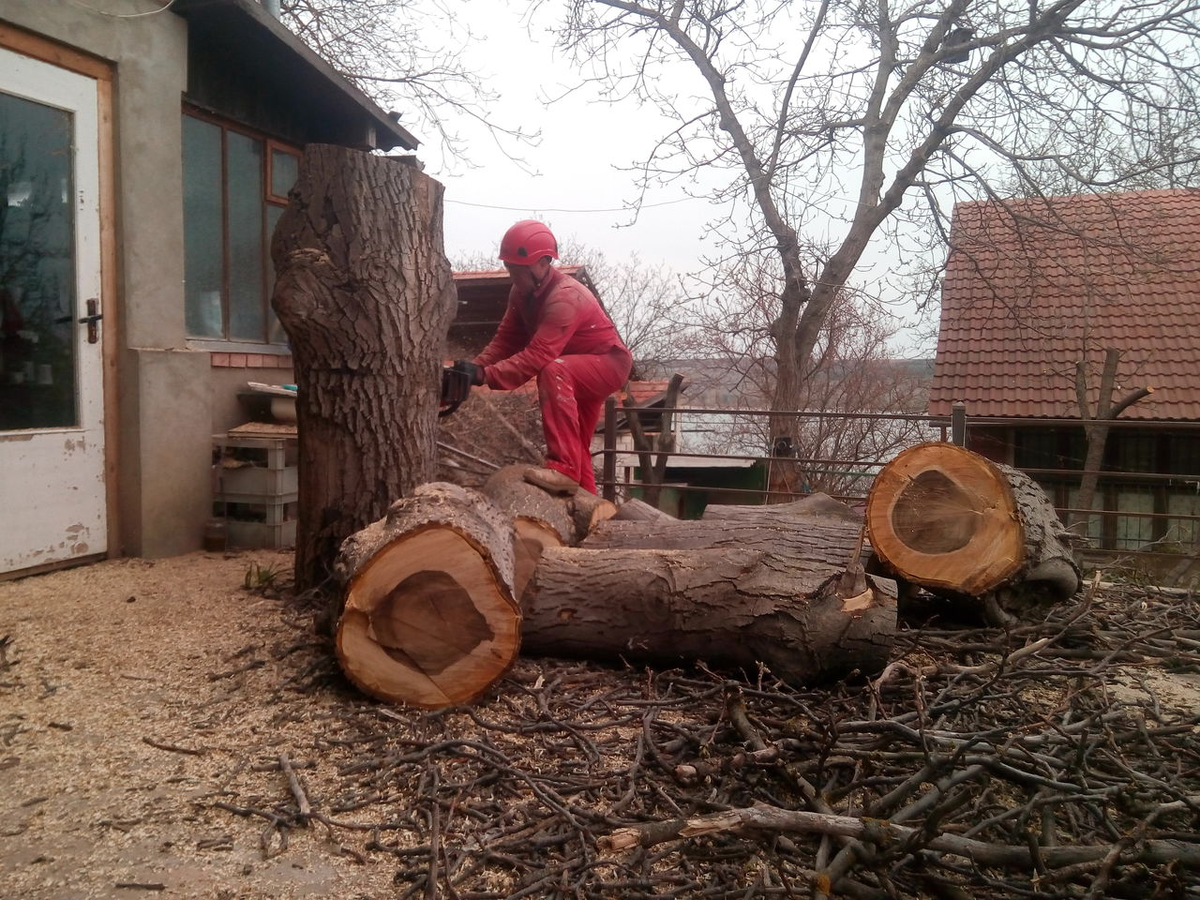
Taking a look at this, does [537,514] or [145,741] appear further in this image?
[537,514]

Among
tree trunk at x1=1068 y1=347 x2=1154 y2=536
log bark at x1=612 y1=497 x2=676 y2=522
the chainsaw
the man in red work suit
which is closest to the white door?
the chainsaw

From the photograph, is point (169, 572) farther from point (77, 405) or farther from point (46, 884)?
point (46, 884)

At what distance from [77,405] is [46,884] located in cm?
336

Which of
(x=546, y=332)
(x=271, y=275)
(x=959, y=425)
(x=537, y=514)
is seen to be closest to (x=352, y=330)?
(x=546, y=332)

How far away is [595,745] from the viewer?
99.2 inches

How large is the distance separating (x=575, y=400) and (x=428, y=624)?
7.03ft

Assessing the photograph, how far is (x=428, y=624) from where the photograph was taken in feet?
9.11

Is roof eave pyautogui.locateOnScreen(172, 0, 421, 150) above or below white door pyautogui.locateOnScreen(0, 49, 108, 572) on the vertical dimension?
above

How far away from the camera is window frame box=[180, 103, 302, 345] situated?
5.80 m

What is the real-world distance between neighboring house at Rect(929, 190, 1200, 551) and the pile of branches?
8.96 metres

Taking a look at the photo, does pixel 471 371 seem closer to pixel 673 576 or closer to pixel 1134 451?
pixel 673 576

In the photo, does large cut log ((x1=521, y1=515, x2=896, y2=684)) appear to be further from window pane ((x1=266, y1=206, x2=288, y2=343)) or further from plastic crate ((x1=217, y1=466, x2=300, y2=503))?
window pane ((x1=266, y1=206, x2=288, y2=343))

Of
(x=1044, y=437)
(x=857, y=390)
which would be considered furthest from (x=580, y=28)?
(x=1044, y=437)

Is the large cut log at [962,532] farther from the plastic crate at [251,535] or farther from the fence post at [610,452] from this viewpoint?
the plastic crate at [251,535]
